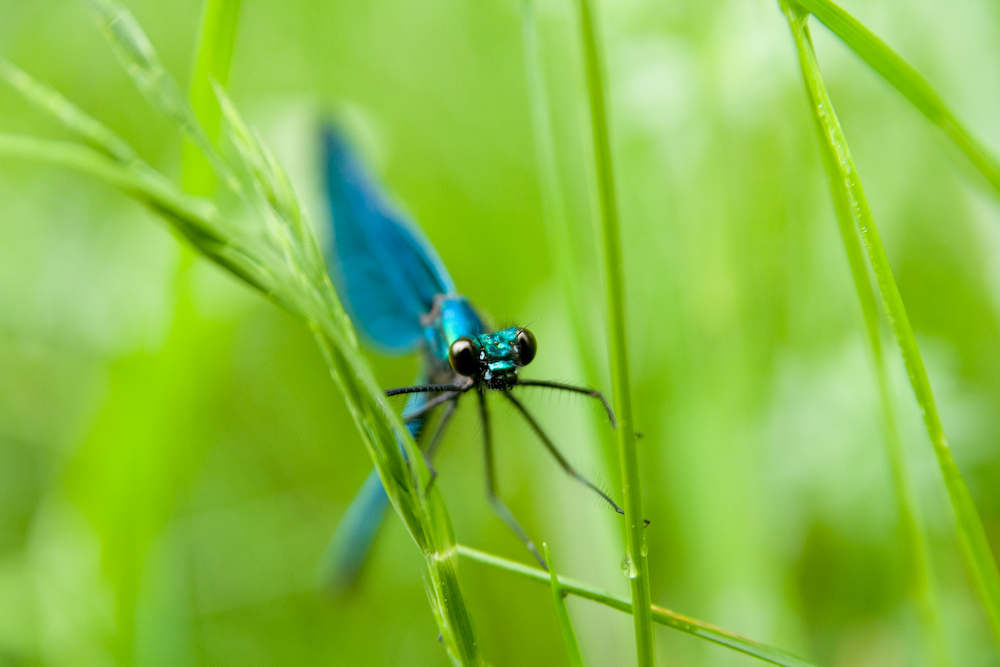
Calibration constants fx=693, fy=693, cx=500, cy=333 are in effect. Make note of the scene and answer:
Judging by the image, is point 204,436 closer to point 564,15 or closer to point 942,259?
point 564,15

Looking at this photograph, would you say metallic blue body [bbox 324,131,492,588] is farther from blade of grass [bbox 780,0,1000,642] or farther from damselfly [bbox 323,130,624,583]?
blade of grass [bbox 780,0,1000,642]

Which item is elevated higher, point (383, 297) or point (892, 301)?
point (383, 297)

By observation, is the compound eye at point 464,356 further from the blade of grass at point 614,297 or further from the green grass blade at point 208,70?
the blade of grass at point 614,297

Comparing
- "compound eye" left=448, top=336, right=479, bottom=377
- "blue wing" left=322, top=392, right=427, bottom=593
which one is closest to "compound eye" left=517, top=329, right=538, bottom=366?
"compound eye" left=448, top=336, right=479, bottom=377

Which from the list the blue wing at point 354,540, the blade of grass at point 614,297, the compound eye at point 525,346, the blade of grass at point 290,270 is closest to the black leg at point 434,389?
the compound eye at point 525,346

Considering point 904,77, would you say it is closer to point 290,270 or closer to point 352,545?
point 290,270

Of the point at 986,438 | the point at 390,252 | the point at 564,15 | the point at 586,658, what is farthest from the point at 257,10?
the point at 986,438

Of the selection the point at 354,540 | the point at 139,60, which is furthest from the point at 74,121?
the point at 354,540

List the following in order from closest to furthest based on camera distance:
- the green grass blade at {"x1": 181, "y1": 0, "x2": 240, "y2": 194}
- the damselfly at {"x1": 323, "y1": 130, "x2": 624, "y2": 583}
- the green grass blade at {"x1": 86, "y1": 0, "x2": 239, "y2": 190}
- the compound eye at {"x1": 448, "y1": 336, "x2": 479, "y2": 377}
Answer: the green grass blade at {"x1": 86, "y1": 0, "x2": 239, "y2": 190}
the green grass blade at {"x1": 181, "y1": 0, "x2": 240, "y2": 194}
the compound eye at {"x1": 448, "y1": 336, "x2": 479, "y2": 377}
the damselfly at {"x1": 323, "y1": 130, "x2": 624, "y2": 583}
